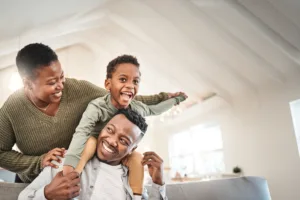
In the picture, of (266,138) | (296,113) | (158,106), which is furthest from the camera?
(266,138)

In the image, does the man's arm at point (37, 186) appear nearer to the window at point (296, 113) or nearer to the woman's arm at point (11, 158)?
the woman's arm at point (11, 158)

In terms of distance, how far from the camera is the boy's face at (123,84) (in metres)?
0.68

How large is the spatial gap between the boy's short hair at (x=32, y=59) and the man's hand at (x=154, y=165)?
36 centimetres

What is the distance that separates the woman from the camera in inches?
26.4

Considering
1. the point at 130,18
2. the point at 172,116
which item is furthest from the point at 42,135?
→ the point at 172,116

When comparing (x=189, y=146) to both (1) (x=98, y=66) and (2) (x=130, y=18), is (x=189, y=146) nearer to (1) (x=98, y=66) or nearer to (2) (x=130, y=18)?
(1) (x=98, y=66)

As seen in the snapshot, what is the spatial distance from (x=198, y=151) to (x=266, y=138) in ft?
4.17

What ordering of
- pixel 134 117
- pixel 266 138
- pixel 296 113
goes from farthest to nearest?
pixel 266 138 → pixel 296 113 → pixel 134 117

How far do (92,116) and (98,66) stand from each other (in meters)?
3.58

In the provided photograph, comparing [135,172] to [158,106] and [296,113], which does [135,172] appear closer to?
[158,106]

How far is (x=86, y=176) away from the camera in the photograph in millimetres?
696

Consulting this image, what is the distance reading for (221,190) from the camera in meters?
1.14

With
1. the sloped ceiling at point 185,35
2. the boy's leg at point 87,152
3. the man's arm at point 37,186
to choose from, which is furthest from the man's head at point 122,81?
the sloped ceiling at point 185,35

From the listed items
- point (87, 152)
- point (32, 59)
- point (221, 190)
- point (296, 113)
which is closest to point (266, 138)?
point (296, 113)
